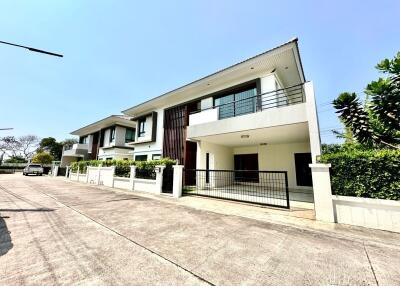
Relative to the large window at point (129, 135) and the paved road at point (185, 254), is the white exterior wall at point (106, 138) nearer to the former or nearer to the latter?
the large window at point (129, 135)

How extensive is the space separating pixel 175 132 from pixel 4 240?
10.9 m

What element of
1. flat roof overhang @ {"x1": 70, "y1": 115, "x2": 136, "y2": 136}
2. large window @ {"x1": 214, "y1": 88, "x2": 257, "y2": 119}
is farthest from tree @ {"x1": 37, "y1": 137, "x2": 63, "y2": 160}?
large window @ {"x1": 214, "y1": 88, "x2": 257, "y2": 119}

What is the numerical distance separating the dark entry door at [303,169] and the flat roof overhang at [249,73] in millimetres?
4960

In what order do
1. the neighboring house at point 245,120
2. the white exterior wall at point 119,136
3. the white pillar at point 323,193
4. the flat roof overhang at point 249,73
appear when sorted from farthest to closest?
the white exterior wall at point 119,136
the flat roof overhang at point 249,73
the neighboring house at point 245,120
the white pillar at point 323,193

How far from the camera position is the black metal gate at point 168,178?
33.8 feet

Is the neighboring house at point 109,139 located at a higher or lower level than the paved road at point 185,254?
higher

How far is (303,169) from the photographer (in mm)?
10992

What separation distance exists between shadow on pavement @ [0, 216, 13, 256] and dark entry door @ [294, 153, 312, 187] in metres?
12.5

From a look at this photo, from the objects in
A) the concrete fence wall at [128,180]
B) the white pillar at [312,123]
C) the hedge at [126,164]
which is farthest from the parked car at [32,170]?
the white pillar at [312,123]

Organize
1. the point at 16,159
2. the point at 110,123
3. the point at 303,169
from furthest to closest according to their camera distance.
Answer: the point at 16,159, the point at 110,123, the point at 303,169

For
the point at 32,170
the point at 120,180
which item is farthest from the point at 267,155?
the point at 32,170

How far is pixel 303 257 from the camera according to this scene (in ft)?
10.3

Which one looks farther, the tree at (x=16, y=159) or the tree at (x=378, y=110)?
the tree at (x=16, y=159)

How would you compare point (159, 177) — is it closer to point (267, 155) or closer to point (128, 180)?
point (128, 180)
